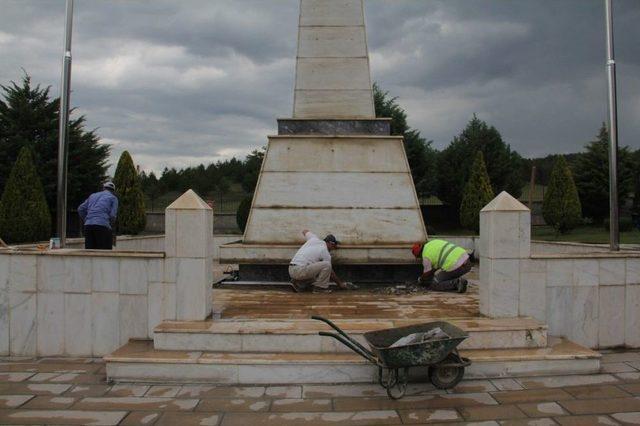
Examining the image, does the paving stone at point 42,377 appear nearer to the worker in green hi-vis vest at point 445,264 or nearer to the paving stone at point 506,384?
the paving stone at point 506,384

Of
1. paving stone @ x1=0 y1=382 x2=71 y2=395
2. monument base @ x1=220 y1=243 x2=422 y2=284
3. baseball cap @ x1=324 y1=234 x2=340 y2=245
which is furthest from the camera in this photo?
monument base @ x1=220 y1=243 x2=422 y2=284

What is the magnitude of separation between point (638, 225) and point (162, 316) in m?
22.6

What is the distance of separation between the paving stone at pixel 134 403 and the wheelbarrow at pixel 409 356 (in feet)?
4.14

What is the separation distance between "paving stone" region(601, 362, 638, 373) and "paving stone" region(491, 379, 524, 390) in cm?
105

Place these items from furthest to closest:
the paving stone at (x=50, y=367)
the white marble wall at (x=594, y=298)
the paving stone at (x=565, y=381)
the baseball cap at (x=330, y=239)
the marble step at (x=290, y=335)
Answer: the baseball cap at (x=330, y=239) → the white marble wall at (x=594, y=298) → the paving stone at (x=50, y=367) → the marble step at (x=290, y=335) → the paving stone at (x=565, y=381)

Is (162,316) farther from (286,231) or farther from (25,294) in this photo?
(286,231)

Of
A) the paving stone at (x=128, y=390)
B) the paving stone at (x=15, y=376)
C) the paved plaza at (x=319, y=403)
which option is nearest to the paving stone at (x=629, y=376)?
the paved plaza at (x=319, y=403)

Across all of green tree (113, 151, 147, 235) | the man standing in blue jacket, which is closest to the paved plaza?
the man standing in blue jacket

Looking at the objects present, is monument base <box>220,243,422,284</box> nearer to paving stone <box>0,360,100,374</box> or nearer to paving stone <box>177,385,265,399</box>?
paving stone <box>0,360,100,374</box>

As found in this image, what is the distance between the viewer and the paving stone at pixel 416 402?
14.3 feet

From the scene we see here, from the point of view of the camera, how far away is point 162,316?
5797 mm

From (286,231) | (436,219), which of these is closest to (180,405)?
(286,231)

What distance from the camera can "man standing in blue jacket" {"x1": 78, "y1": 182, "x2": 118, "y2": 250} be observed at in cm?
827

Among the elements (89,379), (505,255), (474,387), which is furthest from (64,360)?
(505,255)
